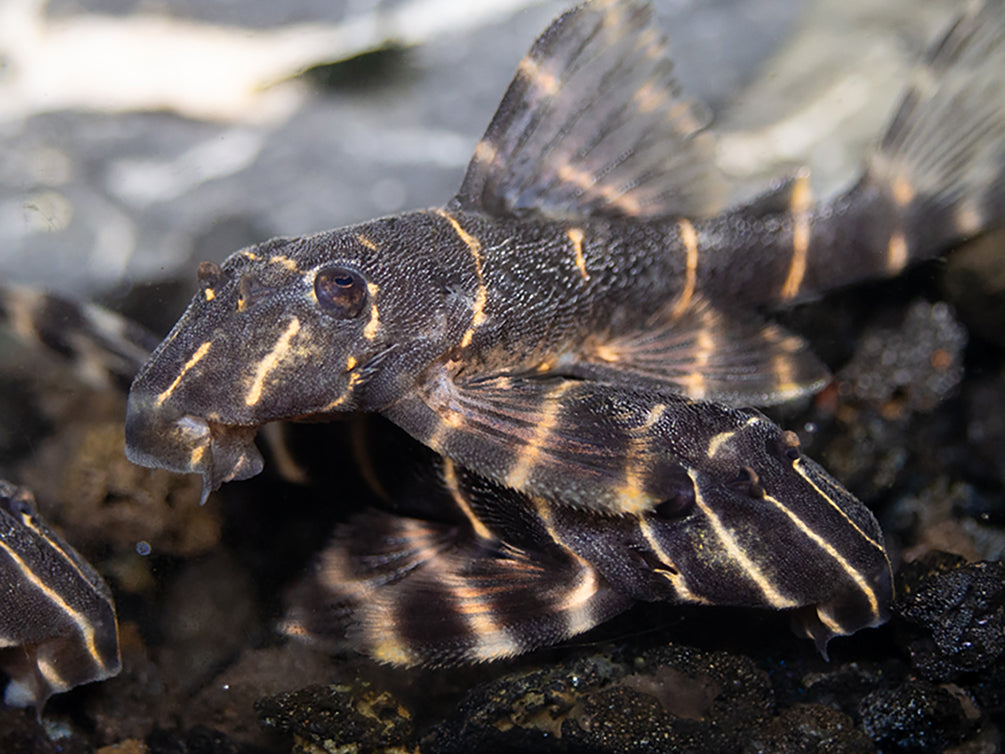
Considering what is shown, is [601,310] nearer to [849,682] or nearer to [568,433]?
[568,433]

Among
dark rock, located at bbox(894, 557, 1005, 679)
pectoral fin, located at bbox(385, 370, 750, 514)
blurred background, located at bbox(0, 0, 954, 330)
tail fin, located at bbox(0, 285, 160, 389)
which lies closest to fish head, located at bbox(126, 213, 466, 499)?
pectoral fin, located at bbox(385, 370, 750, 514)

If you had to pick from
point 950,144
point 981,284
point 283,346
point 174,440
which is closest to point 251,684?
point 174,440

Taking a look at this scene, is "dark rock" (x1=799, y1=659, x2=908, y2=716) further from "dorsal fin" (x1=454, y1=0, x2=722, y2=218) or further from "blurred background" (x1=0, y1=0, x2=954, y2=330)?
"blurred background" (x1=0, y1=0, x2=954, y2=330)

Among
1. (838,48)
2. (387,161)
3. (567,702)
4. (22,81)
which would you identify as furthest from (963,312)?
(22,81)

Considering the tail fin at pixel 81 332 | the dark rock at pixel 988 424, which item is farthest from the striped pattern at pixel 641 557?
the dark rock at pixel 988 424

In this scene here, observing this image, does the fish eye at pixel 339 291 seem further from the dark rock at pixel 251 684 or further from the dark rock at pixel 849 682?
the dark rock at pixel 849 682
